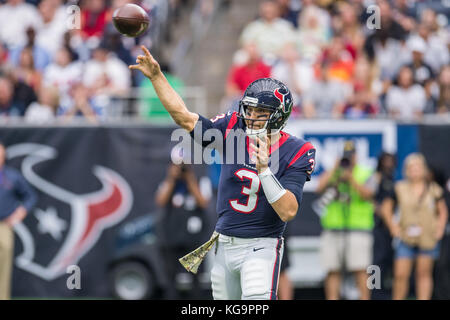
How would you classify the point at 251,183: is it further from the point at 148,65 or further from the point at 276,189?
the point at 148,65

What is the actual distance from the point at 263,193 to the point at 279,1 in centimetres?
805

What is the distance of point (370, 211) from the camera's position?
970 centimetres

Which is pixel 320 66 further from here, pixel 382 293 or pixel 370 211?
pixel 382 293

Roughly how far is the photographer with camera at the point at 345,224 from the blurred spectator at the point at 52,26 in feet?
16.5

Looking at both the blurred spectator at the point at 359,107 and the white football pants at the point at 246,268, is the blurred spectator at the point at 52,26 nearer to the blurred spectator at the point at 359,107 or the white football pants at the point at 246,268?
the blurred spectator at the point at 359,107

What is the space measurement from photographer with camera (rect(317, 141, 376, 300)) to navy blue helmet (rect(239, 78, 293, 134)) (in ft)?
13.3

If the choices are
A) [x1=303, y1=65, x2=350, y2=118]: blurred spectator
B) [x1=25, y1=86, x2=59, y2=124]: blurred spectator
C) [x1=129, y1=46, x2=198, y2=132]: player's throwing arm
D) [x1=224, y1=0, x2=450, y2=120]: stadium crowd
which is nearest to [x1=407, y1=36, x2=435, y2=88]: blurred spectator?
[x1=224, y1=0, x2=450, y2=120]: stadium crowd

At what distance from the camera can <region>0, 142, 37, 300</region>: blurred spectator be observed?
9484 mm

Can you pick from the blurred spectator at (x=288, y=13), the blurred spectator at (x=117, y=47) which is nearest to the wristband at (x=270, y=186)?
the blurred spectator at (x=117, y=47)

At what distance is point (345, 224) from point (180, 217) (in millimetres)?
1977

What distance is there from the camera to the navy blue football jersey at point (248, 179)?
5.36 metres

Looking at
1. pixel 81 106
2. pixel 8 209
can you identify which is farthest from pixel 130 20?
pixel 81 106

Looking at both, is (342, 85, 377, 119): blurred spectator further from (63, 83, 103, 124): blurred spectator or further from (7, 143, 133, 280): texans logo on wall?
(63, 83, 103, 124): blurred spectator

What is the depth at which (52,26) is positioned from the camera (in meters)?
12.8
